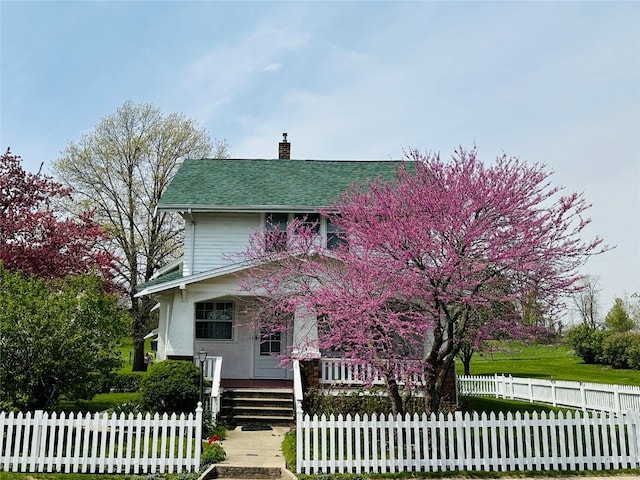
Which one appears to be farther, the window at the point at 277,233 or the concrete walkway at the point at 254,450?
the window at the point at 277,233

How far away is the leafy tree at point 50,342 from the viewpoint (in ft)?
36.4

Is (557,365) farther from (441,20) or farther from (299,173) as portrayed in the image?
(441,20)

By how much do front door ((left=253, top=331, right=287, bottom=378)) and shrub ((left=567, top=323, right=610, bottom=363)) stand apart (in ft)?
83.9

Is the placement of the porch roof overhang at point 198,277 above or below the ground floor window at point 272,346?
above

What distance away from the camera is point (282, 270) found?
1409 centimetres

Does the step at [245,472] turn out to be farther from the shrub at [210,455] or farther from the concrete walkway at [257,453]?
the shrub at [210,455]

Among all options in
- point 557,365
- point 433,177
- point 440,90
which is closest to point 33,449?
point 433,177

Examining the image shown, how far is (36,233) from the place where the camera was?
1667 cm

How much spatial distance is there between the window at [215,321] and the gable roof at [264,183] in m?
3.16

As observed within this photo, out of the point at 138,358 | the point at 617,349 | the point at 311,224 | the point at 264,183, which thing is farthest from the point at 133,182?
the point at 617,349

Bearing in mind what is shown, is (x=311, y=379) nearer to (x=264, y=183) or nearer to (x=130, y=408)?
(x=130, y=408)

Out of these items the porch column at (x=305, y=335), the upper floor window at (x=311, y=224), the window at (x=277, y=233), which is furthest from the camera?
the upper floor window at (x=311, y=224)

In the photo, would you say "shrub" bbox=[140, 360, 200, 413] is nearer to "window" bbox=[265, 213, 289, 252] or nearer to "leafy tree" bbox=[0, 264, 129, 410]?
"leafy tree" bbox=[0, 264, 129, 410]

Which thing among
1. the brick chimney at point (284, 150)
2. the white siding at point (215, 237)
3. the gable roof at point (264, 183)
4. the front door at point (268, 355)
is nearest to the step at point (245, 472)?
the front door at point (268, 355)
